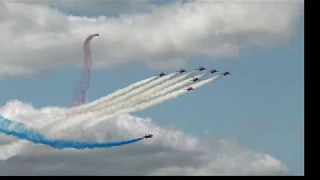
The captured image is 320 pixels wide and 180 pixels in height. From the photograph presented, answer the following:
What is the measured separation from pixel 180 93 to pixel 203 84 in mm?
4642
